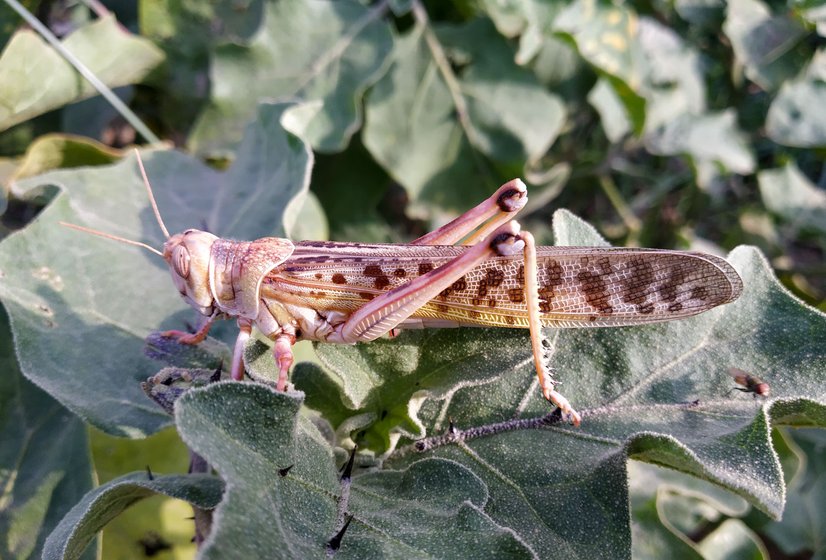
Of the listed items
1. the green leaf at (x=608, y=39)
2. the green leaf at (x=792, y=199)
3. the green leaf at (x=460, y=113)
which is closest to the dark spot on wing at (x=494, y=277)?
the green leaf at (x=460, y=113)

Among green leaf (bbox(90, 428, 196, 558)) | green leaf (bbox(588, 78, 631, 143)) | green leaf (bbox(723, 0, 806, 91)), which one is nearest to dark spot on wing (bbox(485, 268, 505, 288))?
green leaf (bbox(90, 428, 196, 558))

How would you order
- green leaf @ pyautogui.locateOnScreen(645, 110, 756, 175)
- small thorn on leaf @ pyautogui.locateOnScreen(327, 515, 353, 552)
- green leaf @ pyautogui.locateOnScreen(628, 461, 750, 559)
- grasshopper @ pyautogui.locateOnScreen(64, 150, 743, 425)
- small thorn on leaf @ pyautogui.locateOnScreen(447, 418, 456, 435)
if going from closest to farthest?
small thorn on leaf @ pyautogui.locateOnScreen(327, 515, 353, 552)
small thorn on leaf @ pyautogui.locateOnScreen(447, 418, 456, 435)
grasshopper @ pyautogui.locateOnScreen(64, 150, 743, 425)
green leaf @ pyautogui.locateOnScreen(628, 461, 750, 559)
green leaf @ pyautogui.locateOnScreen(645, 110, 756, 175)

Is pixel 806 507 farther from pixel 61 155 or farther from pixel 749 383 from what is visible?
pixel 61 155

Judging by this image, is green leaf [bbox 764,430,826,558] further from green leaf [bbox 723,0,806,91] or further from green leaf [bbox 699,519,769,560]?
green leaf [bbox 723,0,806,91]

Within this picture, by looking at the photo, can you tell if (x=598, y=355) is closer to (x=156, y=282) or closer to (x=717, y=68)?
(x=156, y=282)

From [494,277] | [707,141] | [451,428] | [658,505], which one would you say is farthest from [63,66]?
[707,141]

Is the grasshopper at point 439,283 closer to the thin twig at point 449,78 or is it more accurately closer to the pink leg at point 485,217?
the pink leg at point 485,217
